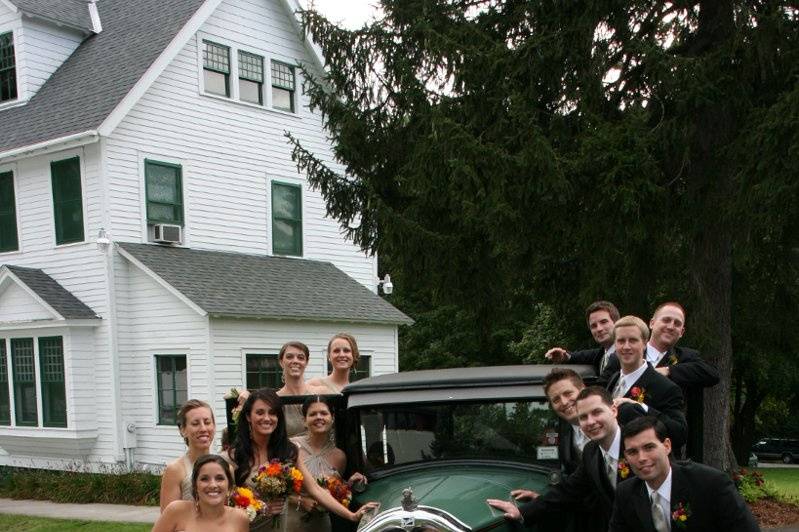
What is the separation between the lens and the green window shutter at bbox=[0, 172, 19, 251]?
18375 mm

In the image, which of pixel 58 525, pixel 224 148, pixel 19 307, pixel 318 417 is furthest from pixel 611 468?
pixel 224 148

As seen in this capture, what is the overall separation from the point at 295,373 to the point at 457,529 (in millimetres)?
1908

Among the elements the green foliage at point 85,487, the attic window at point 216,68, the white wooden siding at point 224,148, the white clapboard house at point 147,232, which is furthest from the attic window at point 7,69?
the green foliage at point 85,487

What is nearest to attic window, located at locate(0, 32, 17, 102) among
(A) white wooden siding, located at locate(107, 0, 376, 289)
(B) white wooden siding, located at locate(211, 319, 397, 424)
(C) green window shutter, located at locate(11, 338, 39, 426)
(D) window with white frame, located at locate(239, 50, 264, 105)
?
(A) white wooden siding, located at locate(107, 0, 376, 289)

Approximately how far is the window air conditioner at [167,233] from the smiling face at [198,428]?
12.4m

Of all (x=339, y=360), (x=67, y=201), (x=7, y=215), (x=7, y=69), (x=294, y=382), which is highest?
(x=7, y=69)

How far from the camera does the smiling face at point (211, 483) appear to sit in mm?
4859

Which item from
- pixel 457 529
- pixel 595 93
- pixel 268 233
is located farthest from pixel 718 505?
pixel 268 233

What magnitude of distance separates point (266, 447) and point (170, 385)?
1207cm

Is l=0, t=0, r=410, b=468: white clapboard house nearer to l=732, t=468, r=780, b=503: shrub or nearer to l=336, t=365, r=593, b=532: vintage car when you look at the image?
l=732, t=468, r=780, b=503: shrub

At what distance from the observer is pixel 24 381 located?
17.7 meters

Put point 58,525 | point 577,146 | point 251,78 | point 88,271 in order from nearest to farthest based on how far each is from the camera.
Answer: point 577,146, point 58,525, point 88,271, point 251,78

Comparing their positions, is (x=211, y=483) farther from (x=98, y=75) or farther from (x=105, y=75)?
(x=98, y=75)

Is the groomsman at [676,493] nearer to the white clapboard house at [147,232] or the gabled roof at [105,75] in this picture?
the white clapboard house at [147,232]
